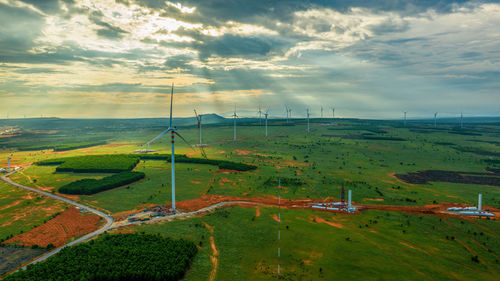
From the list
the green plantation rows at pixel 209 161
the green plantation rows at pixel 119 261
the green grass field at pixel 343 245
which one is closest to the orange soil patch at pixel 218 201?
the green grass field at pixel 343 245

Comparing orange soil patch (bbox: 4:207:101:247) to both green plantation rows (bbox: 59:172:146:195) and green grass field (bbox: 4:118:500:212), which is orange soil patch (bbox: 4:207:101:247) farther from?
green plantation rows (bbox: 59:172:146:195)

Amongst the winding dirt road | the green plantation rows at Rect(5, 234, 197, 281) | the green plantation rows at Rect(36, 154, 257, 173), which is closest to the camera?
the green plantation rows at Rect(5, 234, 197, 281)

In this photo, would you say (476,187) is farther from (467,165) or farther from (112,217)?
(112,217)

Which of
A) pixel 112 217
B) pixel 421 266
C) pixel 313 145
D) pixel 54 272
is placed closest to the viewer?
pixel 54 272

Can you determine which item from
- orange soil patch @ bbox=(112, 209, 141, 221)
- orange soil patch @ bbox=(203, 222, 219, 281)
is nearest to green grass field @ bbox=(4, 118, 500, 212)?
orange soil patch @ bbox=(112, 209, 141, 221)

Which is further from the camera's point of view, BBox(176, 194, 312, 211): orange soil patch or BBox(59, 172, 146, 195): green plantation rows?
BBox(59, 172, 146, 195): green plantation rows

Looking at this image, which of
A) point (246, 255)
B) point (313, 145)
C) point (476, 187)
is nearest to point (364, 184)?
point (476, 187)
